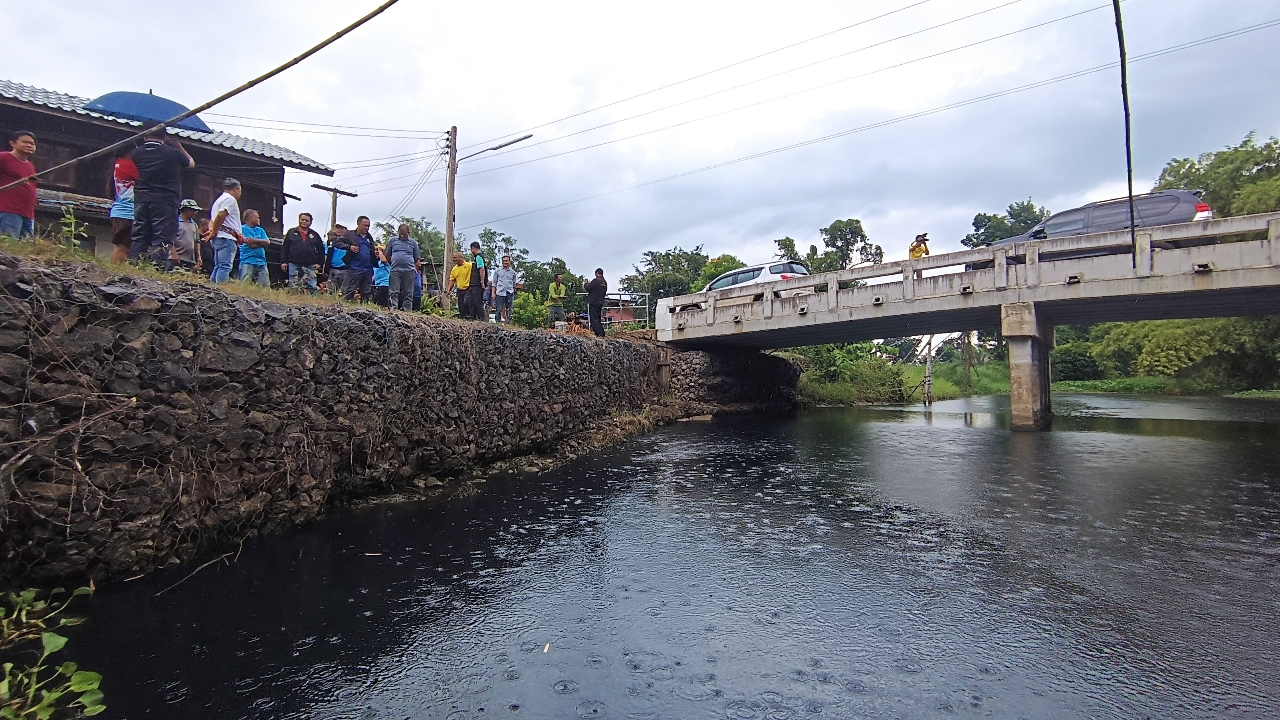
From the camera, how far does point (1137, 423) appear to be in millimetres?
16891

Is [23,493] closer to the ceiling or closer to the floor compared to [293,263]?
closer to the floor

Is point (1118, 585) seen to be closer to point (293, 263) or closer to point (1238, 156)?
point (293, 263)

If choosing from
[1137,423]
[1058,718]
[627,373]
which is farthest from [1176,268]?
[1058,718]

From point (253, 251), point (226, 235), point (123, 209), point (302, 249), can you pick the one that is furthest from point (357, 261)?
point (123, 209)

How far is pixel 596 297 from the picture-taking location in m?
15.8

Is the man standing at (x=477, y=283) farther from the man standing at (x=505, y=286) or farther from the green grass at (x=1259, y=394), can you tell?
the green grass at (x=1259, y=394)

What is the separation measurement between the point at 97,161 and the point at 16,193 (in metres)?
11.4

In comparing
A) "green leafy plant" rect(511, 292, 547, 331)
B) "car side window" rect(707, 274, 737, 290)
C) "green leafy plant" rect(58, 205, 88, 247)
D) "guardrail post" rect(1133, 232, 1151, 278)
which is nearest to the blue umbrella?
"green leafy plant" rect(58, 205, 88, 247)

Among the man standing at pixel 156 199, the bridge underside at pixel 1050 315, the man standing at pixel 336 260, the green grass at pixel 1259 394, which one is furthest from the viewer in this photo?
the green grass at pixel 1259 394

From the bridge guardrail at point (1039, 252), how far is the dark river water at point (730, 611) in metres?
5.87

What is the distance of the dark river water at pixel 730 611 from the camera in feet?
11.0

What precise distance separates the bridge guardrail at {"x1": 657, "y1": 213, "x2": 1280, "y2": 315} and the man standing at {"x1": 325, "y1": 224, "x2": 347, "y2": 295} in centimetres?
Answer: 1085

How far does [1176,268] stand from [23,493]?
53.2 feet

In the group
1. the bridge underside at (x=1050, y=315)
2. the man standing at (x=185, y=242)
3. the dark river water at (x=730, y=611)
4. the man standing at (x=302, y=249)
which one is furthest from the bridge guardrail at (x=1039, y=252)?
the man standing at (x=185, y=242)
